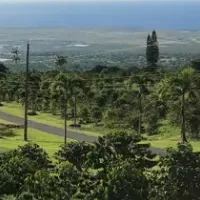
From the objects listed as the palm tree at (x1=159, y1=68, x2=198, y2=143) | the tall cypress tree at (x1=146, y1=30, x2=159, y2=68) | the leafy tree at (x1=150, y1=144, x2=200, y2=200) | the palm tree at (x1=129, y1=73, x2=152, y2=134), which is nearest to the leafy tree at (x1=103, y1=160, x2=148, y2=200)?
the leafy tree at (x1=150, y1=144, x2=200, y2=200)

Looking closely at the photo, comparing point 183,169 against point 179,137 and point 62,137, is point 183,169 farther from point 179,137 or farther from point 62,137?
point 62,137

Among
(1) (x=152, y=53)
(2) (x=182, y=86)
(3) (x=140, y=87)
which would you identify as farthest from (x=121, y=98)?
(1) (x=152, y=53)

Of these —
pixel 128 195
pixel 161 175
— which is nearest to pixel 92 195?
pixel 128 195

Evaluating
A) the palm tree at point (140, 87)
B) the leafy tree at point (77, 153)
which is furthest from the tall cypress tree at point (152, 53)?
the leafy tree at point (77, 153)

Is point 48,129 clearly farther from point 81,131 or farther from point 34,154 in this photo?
point 34,154

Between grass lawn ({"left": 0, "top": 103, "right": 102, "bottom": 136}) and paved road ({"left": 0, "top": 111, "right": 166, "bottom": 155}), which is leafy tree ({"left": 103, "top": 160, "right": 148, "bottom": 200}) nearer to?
paved road ({"left": 0, "top": 111, "right": 166, "bottom": 155})
